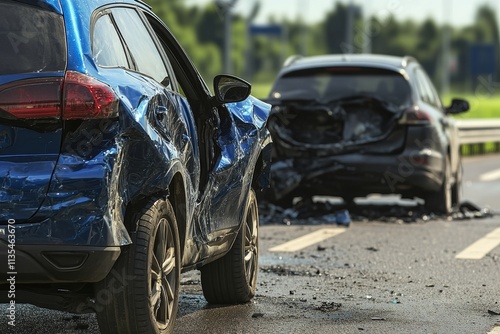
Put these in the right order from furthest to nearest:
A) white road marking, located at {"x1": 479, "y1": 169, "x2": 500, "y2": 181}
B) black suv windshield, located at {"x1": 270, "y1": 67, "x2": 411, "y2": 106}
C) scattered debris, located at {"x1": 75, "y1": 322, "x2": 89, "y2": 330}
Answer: white road marking, located at {"x1": 479, "y1": 169, "x2": 500, "y2": 181}
black suv windshield, located at {"x1": 270, "y1": 67, "x2": 411, "y2": 106}
scattered debris, located at {"x1": 75, "y1": 322, "x2": 89, "y2": 330}

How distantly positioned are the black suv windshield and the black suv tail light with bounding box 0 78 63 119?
903cm

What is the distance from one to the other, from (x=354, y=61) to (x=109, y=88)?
374 inches

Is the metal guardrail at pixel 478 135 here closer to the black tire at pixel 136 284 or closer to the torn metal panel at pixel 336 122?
the torn metal panel at pixel 336 122

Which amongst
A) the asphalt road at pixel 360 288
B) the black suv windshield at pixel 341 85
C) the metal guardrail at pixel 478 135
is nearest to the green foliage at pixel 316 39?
the metal guardrail at pixel 478 135

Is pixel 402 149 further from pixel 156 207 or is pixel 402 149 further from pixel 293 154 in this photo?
pixel 156 207

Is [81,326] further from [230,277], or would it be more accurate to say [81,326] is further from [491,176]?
[491,176]

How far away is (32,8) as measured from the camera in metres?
5.56

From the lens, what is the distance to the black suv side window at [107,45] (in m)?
5.71

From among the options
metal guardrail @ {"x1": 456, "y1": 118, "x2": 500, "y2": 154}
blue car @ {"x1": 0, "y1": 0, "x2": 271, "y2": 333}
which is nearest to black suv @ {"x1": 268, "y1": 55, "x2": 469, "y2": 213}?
blue car @ {"x1": 0, "y1": 0, "x2": 271, "y2": 333}

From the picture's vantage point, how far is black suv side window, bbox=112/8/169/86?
6250 millimetres

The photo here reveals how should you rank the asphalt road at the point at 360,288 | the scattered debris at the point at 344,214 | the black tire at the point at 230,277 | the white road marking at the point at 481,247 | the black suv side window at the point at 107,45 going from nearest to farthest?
the black suv side window at the point at 107,45, the asphalt road at the point at 360,288, the black tire at the point at 230,277, the white road marking at the point at 481,247, the scattered debris at the point at 344,214

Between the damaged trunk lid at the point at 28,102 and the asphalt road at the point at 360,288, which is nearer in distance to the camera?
the damaged trunk lid at the point at 28,102

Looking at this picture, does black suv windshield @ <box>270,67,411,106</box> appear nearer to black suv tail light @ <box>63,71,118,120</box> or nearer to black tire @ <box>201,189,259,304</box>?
black tire @ <box>201,189,259,304</box>

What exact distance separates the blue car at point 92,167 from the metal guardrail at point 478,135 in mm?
23739
